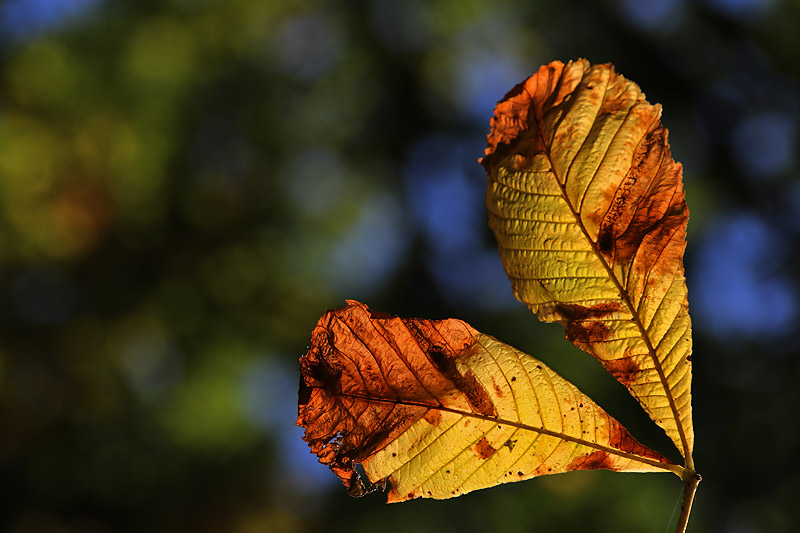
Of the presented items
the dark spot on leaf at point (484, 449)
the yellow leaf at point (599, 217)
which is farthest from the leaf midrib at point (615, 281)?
the dark spot on leaf at point (484, 449)

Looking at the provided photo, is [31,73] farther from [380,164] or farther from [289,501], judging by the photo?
[289,501]

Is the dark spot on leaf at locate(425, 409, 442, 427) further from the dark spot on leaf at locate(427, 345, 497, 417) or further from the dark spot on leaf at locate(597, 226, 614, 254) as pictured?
the dark spot on leaf at locate(597, 226, 614, 254)

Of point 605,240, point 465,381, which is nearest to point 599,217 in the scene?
point 605,240

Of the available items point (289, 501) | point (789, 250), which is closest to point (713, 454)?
point (789, 250)

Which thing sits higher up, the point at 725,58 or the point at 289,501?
the point at 725,58

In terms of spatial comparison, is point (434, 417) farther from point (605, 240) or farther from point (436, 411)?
point (605, 240)

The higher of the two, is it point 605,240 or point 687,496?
point 605,240

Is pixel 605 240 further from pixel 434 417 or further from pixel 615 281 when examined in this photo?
pixel 434 417
